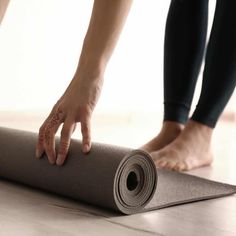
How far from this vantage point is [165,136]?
2.26 metres

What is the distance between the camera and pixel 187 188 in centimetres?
161

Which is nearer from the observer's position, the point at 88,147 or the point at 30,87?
the point at 88,147

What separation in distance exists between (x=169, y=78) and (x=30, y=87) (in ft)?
6.94

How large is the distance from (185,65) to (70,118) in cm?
95

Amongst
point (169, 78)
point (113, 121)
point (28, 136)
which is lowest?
point (113, 121)

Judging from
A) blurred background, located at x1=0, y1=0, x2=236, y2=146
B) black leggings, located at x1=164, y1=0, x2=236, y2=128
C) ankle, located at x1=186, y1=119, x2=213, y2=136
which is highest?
black leggings, located at x1=164, y1=0, x2=236, y2=128

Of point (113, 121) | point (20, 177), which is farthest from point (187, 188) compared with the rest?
point (113, 121)

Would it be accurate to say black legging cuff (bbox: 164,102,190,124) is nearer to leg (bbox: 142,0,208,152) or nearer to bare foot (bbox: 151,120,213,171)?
leg (bbox: 142,0,208,152)

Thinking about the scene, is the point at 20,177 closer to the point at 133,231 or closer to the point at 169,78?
the point at 133,231

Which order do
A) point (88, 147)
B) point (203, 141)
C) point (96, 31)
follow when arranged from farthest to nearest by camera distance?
point (203, 141), point (96, 31), point (88, 147)

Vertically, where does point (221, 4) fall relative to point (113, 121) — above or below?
above

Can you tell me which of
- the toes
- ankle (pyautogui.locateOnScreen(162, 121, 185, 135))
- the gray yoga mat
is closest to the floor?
the gray yoga mat

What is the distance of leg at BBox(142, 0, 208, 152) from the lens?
7.47ft

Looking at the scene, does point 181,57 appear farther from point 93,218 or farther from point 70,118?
point 93,218
